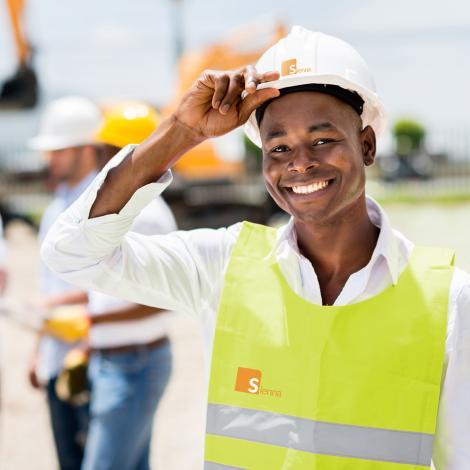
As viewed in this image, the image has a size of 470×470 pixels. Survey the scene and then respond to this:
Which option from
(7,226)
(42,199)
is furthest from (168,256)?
(42,199)

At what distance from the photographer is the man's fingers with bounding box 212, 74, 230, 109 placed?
5.70 ft

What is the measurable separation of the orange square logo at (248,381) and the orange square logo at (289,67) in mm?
696

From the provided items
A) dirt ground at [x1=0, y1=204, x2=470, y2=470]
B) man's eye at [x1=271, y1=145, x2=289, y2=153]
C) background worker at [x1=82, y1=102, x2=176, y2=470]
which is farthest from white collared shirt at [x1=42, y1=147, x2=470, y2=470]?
dirt ground at [x1=0, y1=204, x2=470, y2=470]

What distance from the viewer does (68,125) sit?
4.29 meters

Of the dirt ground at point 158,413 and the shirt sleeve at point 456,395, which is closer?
the shirt sleeve at point 456,395

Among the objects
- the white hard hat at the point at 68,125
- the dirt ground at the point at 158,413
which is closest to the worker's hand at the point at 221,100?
the white hard hat at the point at 68,125

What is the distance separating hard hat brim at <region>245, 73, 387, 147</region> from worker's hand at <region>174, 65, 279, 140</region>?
34 mm

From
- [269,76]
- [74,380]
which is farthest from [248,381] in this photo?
[74,380]

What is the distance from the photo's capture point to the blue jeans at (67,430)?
3.66m

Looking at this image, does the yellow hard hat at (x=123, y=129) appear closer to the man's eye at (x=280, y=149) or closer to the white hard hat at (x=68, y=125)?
the white hard hat at (x=68, y=125)

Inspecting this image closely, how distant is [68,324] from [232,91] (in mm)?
2195

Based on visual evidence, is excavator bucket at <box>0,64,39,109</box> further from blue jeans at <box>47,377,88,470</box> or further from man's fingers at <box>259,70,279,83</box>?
man's fingers at <box>259,70,279,83</box>

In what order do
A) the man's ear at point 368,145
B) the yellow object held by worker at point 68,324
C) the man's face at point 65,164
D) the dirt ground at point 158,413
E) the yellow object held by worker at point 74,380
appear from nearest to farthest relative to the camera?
1. the man's ear at point 368,145
2. the yellow object held by worker at point 74,380
3. the yellow object held by worker at point 68,324
4. the man's face at point 65,164
5. the dirt ground at point 158,413

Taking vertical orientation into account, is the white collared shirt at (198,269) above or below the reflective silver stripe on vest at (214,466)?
above
